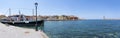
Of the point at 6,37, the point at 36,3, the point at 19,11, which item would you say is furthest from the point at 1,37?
the point at 19,11

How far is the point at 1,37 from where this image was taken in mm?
19047

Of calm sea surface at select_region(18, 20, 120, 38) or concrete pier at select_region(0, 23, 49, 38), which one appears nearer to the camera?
concrete pier at select_region(0, 23, 49, 38)

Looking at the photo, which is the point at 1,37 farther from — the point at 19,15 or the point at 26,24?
the point at 19,15

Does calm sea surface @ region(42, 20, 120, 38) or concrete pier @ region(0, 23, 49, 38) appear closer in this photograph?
concrete pier @ region(0, 23, 49, 38)

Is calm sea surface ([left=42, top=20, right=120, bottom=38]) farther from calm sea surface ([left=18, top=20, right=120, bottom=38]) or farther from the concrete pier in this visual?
the concrete pier

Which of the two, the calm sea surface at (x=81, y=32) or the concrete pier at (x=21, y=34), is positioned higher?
the concrete pier at (x=21, y=34)

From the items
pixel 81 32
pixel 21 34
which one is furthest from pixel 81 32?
pixel 21 34

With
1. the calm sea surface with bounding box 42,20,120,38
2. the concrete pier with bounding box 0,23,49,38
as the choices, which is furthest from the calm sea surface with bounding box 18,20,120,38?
the concrete pier with bounding box 0,23,49,38

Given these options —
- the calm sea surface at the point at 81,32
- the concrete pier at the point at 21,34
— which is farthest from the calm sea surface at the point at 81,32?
the concrete pier at the point at 21,34

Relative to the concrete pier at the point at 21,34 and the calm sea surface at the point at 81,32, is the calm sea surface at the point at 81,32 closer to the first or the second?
the calm sea surface at the point at 81,32

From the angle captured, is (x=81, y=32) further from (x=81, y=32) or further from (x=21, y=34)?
(x=21, y=34)

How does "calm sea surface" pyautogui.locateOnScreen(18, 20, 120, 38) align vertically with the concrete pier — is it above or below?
below

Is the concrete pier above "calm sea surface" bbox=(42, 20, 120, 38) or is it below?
above

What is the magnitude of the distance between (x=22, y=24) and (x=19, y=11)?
16.2 m
